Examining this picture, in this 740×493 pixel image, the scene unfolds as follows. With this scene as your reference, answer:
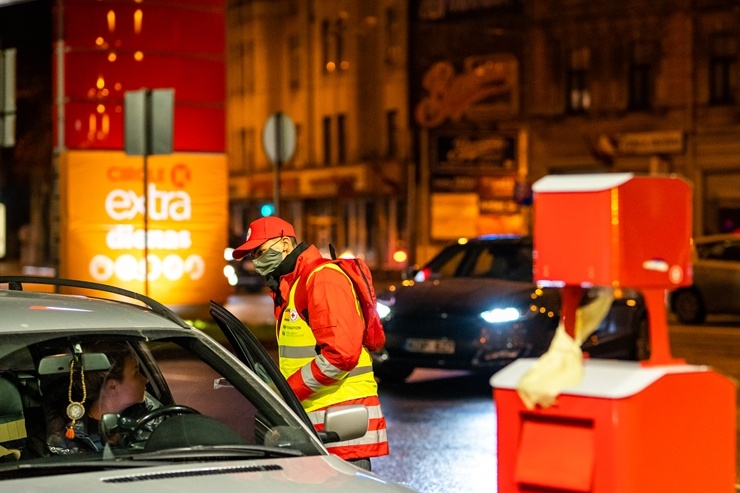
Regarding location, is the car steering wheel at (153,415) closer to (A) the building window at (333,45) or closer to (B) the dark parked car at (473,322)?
(B) the dark parked car at (473,322)

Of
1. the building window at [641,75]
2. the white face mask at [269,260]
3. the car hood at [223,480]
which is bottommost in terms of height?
the car hood at [223,480]

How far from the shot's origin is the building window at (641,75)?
40.5 m

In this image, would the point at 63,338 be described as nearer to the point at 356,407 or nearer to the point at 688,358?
the point at 356,407

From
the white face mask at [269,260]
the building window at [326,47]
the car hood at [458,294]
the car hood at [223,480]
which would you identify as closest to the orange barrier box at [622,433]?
the car hood at [223,480]

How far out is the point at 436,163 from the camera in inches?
1832

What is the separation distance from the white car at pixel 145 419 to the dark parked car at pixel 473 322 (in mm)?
8132

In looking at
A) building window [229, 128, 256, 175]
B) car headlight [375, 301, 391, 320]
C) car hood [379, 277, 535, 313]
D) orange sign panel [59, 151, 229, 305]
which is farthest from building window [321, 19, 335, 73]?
car headlight [375, 301, 391, 320]

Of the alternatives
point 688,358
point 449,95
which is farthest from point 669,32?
point 688,358

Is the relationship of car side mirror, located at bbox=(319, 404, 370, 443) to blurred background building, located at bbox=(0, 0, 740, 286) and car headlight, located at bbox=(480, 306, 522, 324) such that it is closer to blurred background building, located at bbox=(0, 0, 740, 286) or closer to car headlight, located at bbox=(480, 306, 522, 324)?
car headlight, located at bbox=(480, 306, 522, 324)

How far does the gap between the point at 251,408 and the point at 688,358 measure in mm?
13864

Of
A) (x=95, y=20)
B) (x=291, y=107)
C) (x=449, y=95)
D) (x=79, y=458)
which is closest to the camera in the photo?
(x=79, y=458)

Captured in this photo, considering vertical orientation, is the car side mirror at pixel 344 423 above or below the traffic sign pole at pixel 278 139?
below

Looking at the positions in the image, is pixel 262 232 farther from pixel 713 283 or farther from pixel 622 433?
pixel 713 283

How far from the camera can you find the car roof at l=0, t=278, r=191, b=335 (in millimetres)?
4672
